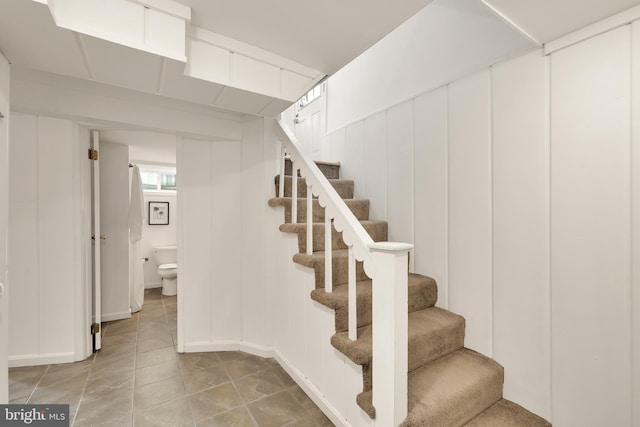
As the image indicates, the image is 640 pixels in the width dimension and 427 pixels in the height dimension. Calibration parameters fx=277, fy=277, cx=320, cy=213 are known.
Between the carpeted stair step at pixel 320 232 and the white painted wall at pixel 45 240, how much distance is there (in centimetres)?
176

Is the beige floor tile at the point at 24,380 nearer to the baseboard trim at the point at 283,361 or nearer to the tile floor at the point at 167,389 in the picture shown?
the tile floor at the point at 167,389

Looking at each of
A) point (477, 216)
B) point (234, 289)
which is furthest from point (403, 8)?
point (234, 289)

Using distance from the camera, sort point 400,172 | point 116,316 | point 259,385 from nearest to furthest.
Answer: point 259,385 < point 400,172 < point 116,316

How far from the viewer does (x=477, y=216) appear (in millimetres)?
1696

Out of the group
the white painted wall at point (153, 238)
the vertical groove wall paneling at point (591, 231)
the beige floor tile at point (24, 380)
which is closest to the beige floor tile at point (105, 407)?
the beige floor tile at point (24, 380)

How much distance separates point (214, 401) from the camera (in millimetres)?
1783

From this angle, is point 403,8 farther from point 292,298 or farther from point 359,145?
point 292,298

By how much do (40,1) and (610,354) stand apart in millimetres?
2571

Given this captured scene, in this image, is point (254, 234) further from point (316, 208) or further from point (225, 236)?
point (316, 208)

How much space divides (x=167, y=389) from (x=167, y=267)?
2.63 meters

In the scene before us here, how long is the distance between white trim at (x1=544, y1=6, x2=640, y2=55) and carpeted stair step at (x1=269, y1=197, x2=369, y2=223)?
147 cm

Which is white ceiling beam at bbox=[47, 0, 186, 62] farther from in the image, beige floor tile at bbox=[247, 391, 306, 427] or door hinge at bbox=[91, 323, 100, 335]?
door hinge at bbox=[91, 323, 100, 335]

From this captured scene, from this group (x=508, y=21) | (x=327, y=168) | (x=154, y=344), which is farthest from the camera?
(x=327, y=168)

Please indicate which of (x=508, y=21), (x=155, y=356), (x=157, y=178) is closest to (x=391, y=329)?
(x=508, y=21)
